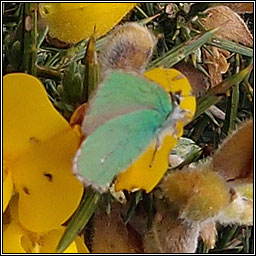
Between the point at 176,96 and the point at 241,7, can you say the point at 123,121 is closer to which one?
the point at 176,96

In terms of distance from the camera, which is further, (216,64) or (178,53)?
(216,64)

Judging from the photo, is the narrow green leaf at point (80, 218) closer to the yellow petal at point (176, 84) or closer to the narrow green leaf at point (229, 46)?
the yellow petal at point (176, 84)

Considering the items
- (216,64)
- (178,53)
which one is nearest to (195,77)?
(216,64)

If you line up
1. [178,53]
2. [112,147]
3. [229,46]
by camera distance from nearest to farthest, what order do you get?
[112,147] < [178,53] < [229,46]

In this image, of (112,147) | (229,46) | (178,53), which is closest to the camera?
(112,147)

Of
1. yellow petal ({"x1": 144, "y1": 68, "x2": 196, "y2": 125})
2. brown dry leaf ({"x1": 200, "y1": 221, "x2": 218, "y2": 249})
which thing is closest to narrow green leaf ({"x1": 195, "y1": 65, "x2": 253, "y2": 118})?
yellow petal ({"x1": 144, "y1": 68, "x2": 196, "y2": 125})
